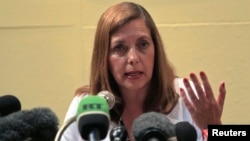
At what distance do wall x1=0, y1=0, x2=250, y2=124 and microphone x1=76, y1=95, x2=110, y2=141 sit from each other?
1.44m

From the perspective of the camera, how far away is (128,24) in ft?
5.10

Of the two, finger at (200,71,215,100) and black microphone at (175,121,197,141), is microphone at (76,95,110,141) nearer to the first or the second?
black microphone at (175,121,197,141)

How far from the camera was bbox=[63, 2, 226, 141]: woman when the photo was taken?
1.50 meters

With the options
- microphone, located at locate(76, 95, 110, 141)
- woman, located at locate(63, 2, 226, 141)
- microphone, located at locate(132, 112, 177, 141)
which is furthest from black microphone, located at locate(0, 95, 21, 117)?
woman, located at locate(63, 2, 226, 141)

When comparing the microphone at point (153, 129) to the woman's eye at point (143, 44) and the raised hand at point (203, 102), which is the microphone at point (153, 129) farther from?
the woman's eye at point (143, 44)

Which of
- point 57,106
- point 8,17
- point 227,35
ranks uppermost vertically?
point 8,17

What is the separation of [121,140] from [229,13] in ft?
5.09

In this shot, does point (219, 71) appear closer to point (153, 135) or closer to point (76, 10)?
point (76, 10)

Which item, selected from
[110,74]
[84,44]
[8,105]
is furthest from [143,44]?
[8,105]

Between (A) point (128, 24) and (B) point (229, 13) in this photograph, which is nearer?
(A) point (128, 24)

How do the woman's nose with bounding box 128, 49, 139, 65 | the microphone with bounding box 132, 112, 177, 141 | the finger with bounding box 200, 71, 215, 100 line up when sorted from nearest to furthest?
1. the microphone with bounding box 132, 112, 177, 141
2. the finger with bounding box 200, 71, 215, 100
3. the woman's nose with bounding box 128, 49, 139, 65

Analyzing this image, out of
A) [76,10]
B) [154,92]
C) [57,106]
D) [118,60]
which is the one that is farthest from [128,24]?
[57,106]

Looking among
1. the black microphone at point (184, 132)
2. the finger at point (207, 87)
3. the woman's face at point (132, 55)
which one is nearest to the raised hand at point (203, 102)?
the finger at point (207, 87)

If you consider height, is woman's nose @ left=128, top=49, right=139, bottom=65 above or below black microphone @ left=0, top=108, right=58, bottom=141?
below
